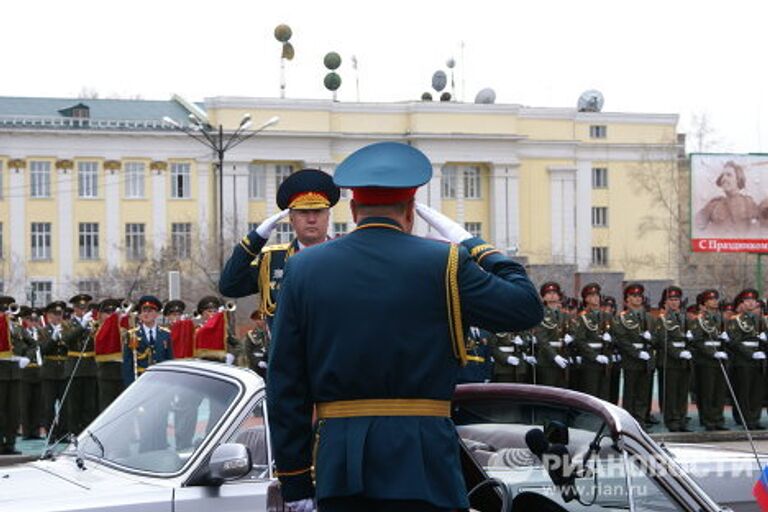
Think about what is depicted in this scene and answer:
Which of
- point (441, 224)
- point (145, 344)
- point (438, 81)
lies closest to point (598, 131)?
point (438, 81)

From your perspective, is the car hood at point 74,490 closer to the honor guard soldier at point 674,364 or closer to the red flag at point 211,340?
the red flag at point 211,340

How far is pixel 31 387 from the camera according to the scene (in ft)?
59.0

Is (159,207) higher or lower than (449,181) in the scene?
lower

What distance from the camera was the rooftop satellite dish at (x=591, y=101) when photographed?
3182 inches

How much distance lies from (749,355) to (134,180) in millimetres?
55650

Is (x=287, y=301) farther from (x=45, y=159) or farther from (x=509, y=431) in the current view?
(x=45, y=159)

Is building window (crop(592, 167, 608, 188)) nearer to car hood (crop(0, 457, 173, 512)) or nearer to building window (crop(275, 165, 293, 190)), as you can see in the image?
building window (crop(275, 165, 293, 190))

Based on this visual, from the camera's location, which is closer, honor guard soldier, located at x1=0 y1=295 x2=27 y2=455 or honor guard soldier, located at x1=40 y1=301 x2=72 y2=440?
honor guard soldier, located at x1=0 y1=295 x2=27 y2=455

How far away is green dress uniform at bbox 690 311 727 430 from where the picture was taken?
61.5 ft

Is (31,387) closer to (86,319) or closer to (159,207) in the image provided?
(86,319)

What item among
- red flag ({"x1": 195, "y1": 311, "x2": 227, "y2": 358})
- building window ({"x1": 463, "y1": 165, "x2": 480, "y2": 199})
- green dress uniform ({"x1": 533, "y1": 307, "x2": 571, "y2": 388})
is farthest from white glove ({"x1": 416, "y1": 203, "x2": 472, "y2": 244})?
building window ({"x1": 463, "y1": 165, "x2": 480, "y2": 199})

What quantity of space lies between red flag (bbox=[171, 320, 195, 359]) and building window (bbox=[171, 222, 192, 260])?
47.1 meters

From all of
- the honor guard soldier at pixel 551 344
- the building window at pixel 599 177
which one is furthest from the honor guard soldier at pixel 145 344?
the building window at pixel 599 177

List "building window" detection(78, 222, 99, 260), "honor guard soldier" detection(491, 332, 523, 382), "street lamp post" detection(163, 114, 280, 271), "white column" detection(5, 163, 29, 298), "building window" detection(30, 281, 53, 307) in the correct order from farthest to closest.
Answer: "building window" detection(78, 222, 99, 260) → "white column" detection(5, 163, 29, 298) → "building window" detection(30, 281, 53, 307) → "street lamp post" detection(163, 114, 280, 271) → "honor guard soldier" detection(491, 332, 523, 382)
